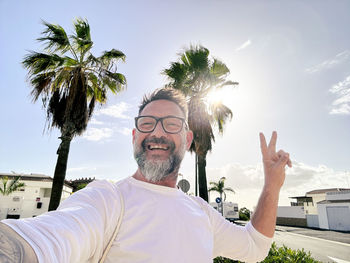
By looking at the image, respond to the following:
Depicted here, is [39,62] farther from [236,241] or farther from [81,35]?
[236,241]

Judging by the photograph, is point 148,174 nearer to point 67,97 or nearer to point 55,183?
point 55,183

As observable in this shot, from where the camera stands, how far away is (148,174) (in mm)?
1551

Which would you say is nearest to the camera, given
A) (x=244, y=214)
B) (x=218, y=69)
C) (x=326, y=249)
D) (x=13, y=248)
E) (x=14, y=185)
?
(x=13, y=248)

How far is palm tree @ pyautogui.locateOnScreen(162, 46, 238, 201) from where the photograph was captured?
882 centimetres

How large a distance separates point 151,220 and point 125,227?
0.15 m

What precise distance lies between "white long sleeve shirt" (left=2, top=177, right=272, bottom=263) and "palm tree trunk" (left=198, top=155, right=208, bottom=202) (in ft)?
23.0

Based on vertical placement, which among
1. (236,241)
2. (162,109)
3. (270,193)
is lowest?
(236,241)

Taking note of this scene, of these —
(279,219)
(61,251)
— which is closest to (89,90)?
(61,251)

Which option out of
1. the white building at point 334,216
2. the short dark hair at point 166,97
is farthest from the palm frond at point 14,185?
the white building at point 334,216

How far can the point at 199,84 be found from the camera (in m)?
9.20

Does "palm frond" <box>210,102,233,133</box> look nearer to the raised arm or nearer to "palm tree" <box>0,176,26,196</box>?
the raised arm

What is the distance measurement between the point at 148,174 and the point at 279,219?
40.3m

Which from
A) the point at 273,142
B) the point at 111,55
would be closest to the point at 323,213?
the point at 111,55

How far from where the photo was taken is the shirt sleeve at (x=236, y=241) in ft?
5.49
